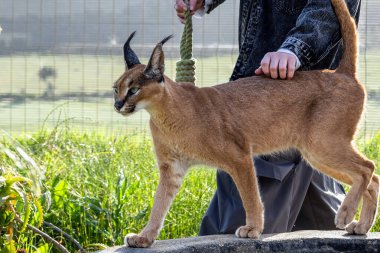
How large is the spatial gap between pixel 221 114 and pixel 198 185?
80.3 inches

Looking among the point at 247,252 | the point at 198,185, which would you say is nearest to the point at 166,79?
the point at 247,252

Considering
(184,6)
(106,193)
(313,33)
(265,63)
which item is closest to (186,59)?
(184,6)

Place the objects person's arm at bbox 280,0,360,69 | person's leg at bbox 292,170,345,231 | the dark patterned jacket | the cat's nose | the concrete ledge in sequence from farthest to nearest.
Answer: person's leg at bbox 292,170,345,231 < the dark patterned jacket < person's arm at bbox 280,0,360,69 < the cat's nose < the concrete ledge

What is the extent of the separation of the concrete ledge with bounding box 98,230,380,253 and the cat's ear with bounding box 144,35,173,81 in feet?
2.64

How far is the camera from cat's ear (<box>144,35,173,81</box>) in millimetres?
4410

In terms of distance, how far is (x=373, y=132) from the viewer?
9.17m

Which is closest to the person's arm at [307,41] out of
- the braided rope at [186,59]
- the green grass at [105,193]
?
the braided rope at [186,59]

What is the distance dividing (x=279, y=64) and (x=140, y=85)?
791 millimetres

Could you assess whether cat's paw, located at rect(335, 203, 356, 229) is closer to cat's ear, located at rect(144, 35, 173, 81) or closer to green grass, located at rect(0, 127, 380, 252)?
cat's ear, located at rect(144, 35, 173, 81)

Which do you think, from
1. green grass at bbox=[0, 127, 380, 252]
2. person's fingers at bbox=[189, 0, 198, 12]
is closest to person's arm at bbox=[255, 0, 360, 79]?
person's fingers at bbox=[189, 0, 198, 12]

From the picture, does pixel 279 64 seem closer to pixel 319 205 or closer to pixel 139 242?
pixel 319 205

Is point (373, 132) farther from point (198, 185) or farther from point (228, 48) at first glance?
point (198, 185)

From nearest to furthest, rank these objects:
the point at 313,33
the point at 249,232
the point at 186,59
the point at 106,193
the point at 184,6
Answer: the point at 249,232
the point at 313,33
the point at 186,59
the point at 184,6
the point at 106,193

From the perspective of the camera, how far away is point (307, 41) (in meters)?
4.86
